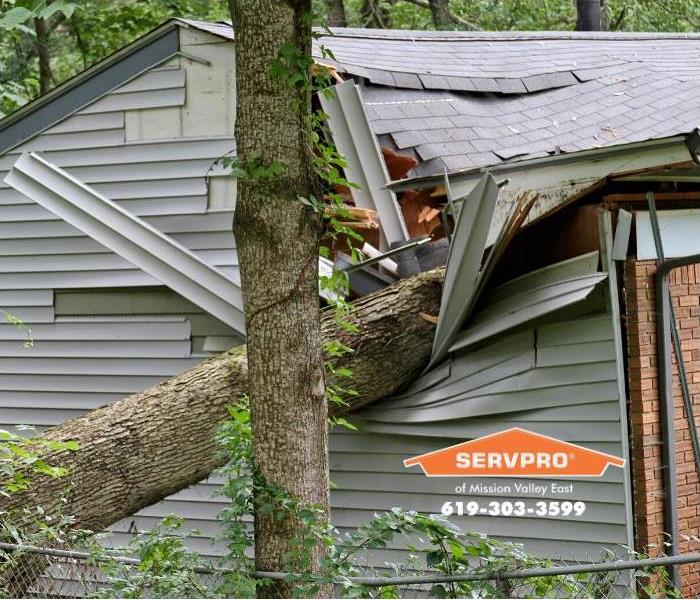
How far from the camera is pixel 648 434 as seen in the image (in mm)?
7242

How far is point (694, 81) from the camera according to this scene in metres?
9.59

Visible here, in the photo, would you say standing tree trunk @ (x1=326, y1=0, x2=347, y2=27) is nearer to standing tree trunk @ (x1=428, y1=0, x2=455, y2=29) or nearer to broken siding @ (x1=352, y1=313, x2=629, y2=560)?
standing tree trunk @ (x1=428, y1=0, x2=455, y2=29)

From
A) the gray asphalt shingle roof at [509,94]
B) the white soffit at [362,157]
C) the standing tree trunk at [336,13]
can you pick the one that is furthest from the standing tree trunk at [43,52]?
the white soffit at [362,157]

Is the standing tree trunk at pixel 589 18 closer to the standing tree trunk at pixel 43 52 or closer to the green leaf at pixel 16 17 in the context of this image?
the standing tree trunk at pixel 43 52

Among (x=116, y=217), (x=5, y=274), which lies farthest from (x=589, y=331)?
(x=5, y=274)

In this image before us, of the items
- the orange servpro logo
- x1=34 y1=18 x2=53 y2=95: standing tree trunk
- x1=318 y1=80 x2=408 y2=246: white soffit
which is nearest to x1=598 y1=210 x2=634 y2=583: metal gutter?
the orange servpro logo

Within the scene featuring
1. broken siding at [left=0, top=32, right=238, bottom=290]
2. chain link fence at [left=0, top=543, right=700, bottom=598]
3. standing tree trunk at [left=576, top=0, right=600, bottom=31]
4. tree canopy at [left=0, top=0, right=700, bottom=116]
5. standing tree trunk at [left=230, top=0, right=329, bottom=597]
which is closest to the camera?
chain link fence at [left=0, top=543, right=700, bottom=598]

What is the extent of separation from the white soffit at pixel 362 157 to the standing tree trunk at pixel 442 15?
38.0 feet

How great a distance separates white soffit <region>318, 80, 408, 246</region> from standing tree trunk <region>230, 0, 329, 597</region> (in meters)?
3.17

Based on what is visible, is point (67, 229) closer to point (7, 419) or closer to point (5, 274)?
point (5, 274)

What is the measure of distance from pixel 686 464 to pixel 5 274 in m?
5.83

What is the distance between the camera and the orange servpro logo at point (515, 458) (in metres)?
7.44

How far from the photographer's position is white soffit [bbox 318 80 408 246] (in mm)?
8055

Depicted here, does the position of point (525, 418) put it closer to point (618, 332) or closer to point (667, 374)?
point (618, 332)
